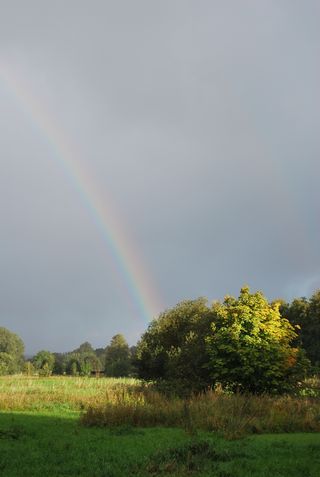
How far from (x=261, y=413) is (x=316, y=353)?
4610cm

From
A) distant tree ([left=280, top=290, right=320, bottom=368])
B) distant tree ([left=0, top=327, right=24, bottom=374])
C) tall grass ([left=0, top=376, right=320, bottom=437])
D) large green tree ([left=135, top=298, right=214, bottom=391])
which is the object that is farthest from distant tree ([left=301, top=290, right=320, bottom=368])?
distant tree ([left=0, top=327, right=24, bottom=374])

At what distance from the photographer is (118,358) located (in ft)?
417

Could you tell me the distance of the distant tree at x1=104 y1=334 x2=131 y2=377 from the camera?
110812 mm

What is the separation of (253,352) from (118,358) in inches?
4182

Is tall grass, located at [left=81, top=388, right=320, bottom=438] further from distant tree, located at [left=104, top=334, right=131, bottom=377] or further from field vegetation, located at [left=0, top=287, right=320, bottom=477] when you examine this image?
distant tree, located at [left=104, top=334, right=131, bottom=377]

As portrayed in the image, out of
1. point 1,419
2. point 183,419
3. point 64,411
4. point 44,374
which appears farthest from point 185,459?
point 44,374

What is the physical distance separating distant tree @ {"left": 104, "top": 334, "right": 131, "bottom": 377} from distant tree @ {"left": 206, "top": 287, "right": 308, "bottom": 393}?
84.0m

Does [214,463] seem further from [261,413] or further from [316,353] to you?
[316,353]

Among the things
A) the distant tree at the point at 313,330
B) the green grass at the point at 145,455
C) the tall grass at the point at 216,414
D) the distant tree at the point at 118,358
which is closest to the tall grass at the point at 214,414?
the tall grass at the point at 216,414

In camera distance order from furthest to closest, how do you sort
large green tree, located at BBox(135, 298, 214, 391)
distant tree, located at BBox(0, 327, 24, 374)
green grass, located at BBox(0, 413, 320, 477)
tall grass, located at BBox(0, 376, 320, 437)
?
1. distant tree, located at BBox(0, 327, 24, 374)
2. large green tree, located at BBox(135, 298, 214, 391)
3. tall grass, located at BBox(0, 376, 320, 437)
4. green grass, located at BBox(0, 413, 320, 477)

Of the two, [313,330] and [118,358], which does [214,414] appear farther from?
[118,358]

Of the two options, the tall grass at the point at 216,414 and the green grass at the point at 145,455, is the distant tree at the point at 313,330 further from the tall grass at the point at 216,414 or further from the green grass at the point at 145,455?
the green grass at the point at 145,455

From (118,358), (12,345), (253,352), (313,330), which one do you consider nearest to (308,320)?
(313,330)

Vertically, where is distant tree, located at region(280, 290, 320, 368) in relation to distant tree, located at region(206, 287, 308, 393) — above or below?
above
